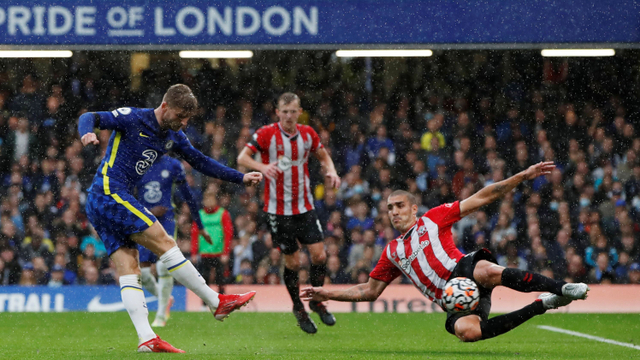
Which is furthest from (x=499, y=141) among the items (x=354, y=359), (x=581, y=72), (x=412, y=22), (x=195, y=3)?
(x=354, y=359)

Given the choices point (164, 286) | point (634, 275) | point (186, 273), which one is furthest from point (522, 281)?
point (634, 275)

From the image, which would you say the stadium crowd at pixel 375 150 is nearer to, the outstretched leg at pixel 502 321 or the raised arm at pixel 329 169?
the raised arm at pixel 329 169

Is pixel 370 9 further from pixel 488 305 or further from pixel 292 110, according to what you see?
pixel 488 305

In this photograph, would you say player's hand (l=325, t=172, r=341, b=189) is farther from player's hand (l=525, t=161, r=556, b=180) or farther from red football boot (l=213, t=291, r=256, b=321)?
player's hand (l=525, t=161, r=556, b=180)

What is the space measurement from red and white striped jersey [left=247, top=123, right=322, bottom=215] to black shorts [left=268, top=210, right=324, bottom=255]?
7 centimetres

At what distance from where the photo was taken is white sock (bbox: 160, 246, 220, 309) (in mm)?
5883

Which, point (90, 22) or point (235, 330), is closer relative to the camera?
point (235, 330)

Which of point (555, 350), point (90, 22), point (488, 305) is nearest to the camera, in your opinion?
point (488, 305)

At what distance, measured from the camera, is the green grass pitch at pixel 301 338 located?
20.3 feet

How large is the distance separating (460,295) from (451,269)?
0.96 feet

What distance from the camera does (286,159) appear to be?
8539 millimetres

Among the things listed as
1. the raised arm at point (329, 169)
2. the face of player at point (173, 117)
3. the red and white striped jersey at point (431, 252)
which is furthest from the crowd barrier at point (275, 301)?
the face of player at point (173, 117)

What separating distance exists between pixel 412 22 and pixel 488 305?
605 cm

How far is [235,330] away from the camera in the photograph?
8.73 m
